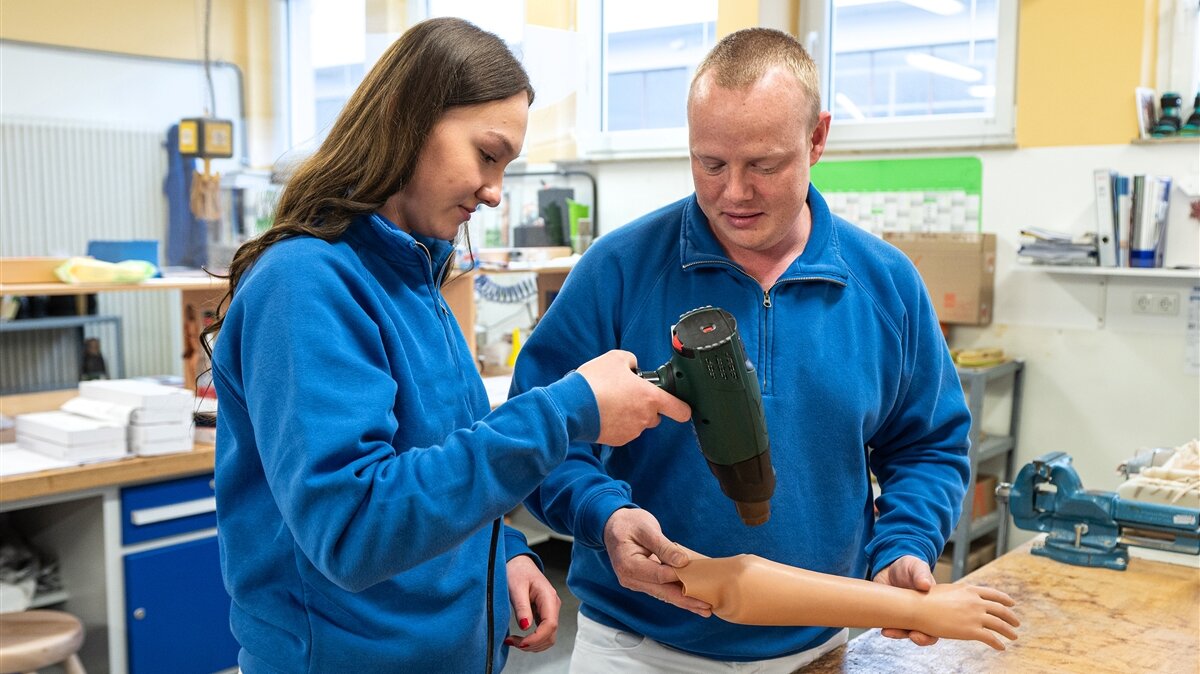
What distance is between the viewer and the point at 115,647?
104 inches

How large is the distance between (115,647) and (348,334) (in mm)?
2136

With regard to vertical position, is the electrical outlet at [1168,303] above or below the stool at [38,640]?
above

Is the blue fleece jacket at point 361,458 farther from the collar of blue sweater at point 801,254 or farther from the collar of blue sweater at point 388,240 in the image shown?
the collar of blue sweater at point 801,254

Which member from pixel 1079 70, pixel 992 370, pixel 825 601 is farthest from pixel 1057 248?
pixel 825 601

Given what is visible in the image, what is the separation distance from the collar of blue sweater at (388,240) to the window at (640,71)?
385cm

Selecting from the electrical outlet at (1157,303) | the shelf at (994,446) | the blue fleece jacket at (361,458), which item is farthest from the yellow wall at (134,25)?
the blue fleece jacket at (361,458)

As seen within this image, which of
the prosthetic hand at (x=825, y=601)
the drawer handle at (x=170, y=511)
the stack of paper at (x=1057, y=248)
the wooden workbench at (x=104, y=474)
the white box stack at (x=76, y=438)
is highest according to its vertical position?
the stack of paper at (x=1057, y=248)

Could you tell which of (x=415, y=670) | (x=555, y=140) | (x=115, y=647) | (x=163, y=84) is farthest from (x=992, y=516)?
(x=163, y=84)

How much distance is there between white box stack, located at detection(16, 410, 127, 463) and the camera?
262 centimetres

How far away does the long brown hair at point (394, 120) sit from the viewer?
1.08 metres

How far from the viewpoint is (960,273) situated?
155 inches

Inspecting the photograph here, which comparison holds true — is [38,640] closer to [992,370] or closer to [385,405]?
[385,405]

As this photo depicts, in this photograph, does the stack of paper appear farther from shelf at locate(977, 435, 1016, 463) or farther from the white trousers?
the white trousers

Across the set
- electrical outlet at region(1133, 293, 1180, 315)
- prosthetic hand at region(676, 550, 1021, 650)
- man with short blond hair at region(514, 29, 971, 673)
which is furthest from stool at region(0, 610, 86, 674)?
electrical outlet at region(1133, 293, 1180, 315)
